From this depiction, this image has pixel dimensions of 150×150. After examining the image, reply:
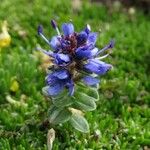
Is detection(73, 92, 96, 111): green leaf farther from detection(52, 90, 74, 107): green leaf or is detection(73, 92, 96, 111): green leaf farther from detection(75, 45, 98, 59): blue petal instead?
detection(75, 45, 98, 59): blue petal

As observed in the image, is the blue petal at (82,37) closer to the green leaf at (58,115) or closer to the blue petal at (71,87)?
the blue petal at (71,87)

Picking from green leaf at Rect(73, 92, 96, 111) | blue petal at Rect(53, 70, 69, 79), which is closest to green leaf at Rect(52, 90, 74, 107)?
green leaf at Rect(73, 92, 96, 111)

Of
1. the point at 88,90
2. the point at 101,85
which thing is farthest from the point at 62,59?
the point at 101,85

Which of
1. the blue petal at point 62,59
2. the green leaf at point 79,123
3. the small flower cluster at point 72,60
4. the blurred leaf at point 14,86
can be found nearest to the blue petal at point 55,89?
the small flower cluster at point 72,60

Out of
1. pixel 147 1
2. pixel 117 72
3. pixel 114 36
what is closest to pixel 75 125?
pixel 117 72

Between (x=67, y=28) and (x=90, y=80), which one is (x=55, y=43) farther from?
(x=90, y=80)

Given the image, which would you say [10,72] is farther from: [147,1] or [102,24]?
[147,1]
